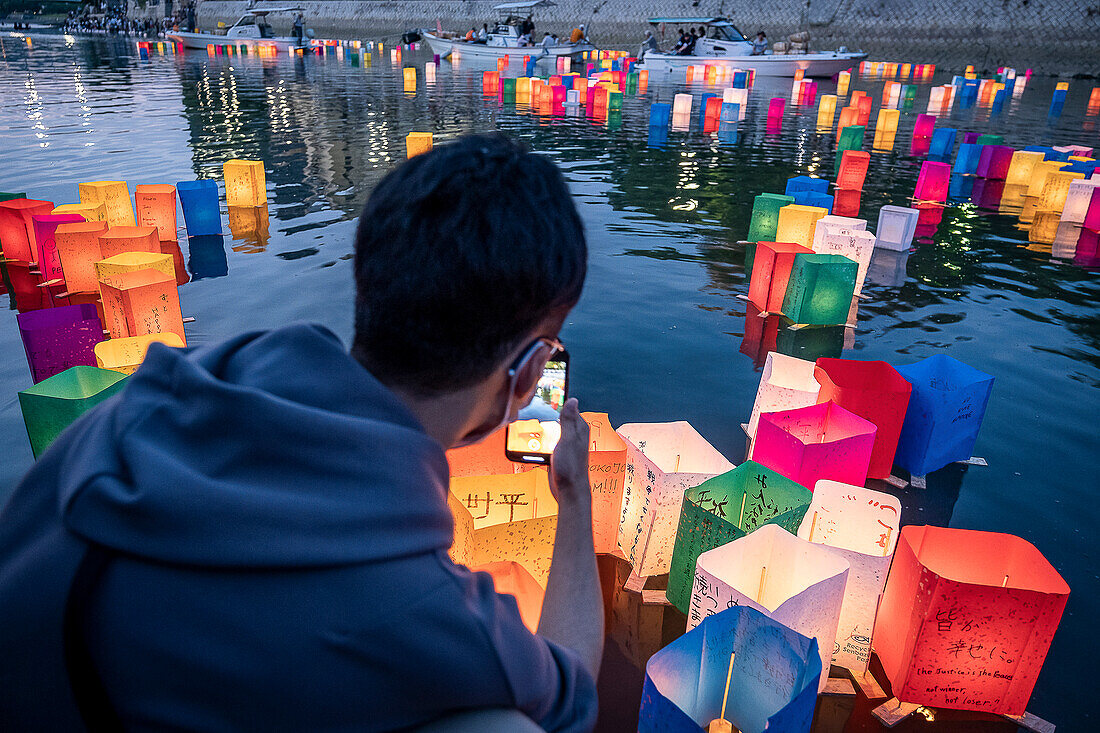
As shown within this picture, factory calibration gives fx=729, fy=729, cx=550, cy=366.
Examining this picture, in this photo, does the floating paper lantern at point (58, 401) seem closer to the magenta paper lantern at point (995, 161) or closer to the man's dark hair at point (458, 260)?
the man's dark hair at point (458, 260)

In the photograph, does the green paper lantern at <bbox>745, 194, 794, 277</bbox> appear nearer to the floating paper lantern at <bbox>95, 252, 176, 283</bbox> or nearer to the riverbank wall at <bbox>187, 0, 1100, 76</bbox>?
the floating paper lantern at <bbox>95, 252, 176, 283</bbox>

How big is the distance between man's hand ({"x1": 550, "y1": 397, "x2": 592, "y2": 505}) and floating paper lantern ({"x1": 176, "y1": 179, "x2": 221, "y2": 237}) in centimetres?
509

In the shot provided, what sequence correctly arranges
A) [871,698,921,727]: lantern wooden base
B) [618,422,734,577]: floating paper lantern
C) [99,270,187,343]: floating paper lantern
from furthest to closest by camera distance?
[99,270,187,343]: floating paper lantern → [618,422,734,577]: floating paper lantern → [871,698,921,727]: lantern wooden base

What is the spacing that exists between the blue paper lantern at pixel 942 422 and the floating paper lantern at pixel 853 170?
4757 millimetres

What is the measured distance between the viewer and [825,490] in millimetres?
2246

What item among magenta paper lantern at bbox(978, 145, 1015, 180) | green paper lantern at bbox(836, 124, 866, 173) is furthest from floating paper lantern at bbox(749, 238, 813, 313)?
green paper lantern at bbox(836, 124, 866, 173)

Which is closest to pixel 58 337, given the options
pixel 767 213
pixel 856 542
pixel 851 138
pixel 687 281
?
pixel 856 542

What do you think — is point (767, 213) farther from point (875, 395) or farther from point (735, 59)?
point (735, 59)

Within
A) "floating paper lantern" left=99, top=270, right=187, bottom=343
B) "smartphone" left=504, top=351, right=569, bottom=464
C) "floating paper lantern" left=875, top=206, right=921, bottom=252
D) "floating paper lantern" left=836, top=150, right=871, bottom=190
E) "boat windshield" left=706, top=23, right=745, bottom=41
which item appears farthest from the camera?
"boat windshield" left=706, top=23, right=745, bottom=41

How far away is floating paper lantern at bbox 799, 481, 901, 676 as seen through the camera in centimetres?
195

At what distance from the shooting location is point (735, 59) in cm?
2014

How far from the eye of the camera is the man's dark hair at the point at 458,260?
856 mm

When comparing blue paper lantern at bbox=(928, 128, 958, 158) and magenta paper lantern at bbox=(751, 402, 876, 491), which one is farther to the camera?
blue paper lantern at bbox=(928, 128, 958, 158)

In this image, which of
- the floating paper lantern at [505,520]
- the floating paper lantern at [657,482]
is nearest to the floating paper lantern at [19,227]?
the floating paper lantern at [505,520]
